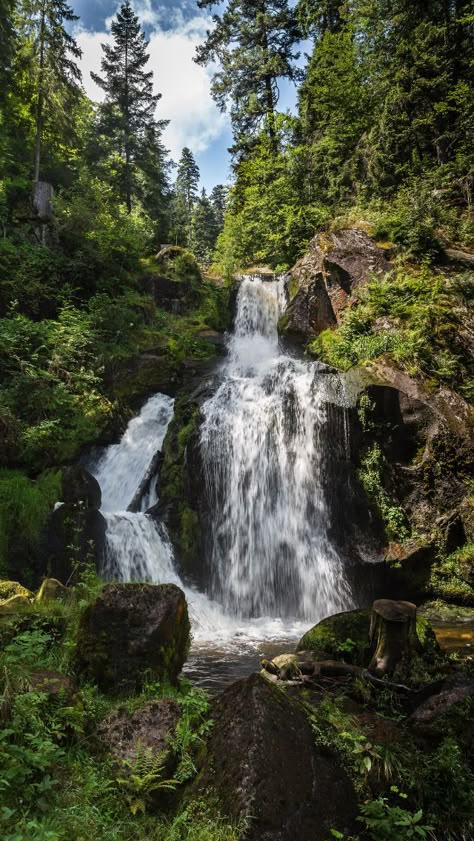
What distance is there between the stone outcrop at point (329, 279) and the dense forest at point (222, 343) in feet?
0.29

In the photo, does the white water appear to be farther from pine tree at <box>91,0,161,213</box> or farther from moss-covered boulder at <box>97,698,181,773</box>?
pine tree at <box>91,0,161,213</box>

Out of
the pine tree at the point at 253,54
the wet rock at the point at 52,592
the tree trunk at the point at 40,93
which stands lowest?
the wet rock at the point at 52,592

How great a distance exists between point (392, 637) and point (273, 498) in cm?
677

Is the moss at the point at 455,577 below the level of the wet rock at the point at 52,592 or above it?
below

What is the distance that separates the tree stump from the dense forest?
0.51 feet

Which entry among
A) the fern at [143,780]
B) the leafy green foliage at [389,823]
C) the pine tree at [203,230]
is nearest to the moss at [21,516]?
the fern at [143,780]

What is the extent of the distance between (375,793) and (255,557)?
806 centimetres

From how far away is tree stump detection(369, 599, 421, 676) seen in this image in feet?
15.6

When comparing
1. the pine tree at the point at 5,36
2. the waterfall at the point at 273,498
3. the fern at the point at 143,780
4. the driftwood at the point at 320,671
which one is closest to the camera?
the fern at the point at 143,780

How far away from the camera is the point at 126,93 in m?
28.6

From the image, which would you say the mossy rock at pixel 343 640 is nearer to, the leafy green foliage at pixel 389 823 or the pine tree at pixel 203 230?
the leafy green foliage at pixel 389 823

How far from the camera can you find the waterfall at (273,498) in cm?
1048

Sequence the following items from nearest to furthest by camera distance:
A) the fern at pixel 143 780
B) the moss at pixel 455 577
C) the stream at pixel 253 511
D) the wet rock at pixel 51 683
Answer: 1. the fern at pixel 143 780
2. the wet rock at pixel 51 683
3. the moss at pixel 455 577
4. the stream at pixel 253 511

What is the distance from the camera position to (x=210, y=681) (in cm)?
616
